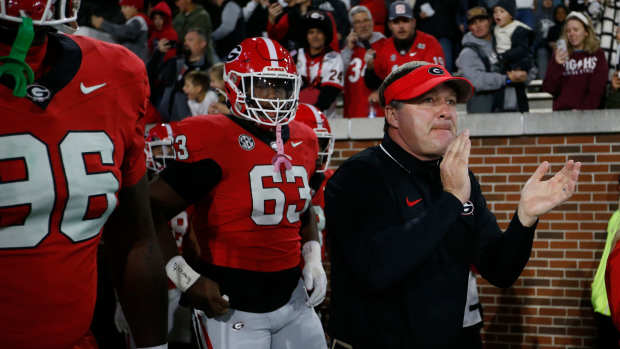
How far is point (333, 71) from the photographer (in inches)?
257

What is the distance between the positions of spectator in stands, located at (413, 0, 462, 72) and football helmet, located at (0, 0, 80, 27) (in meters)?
6.34

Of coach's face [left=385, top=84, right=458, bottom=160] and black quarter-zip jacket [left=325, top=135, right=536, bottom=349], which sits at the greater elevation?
coach's face [left=385, top=84, right=458, bottom=160]

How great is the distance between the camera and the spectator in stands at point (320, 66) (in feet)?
21.4

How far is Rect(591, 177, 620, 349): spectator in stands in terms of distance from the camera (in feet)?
13.8

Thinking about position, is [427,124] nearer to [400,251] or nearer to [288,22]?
[400,251]

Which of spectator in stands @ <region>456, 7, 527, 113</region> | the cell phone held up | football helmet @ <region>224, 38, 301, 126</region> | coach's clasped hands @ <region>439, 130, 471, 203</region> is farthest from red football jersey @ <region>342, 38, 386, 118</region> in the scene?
coach's clasped hands @ <region>439, 130, 471, 203</region>

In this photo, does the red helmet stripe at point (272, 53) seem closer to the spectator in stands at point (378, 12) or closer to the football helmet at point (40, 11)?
the football helmet at point (40, 11)

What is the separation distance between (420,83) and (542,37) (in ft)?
22.1

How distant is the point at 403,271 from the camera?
1912 millimetres

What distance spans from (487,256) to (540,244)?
146 inches

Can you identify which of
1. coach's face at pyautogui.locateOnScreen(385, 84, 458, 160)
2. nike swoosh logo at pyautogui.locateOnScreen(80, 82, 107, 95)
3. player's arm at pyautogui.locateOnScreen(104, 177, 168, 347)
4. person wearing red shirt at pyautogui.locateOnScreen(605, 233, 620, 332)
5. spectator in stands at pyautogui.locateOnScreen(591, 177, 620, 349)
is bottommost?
spectator in stands at pyautogui.locateOnScreen(591, 177, 620, 349)

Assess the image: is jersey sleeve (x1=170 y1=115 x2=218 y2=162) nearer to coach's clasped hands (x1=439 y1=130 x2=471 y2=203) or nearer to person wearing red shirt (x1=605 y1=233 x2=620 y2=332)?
coach's clasped hands (x1=439 y1=130 x2=471 y2=203)

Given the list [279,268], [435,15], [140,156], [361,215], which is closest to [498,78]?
[435,15]

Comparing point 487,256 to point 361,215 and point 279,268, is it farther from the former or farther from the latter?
point 279,268
